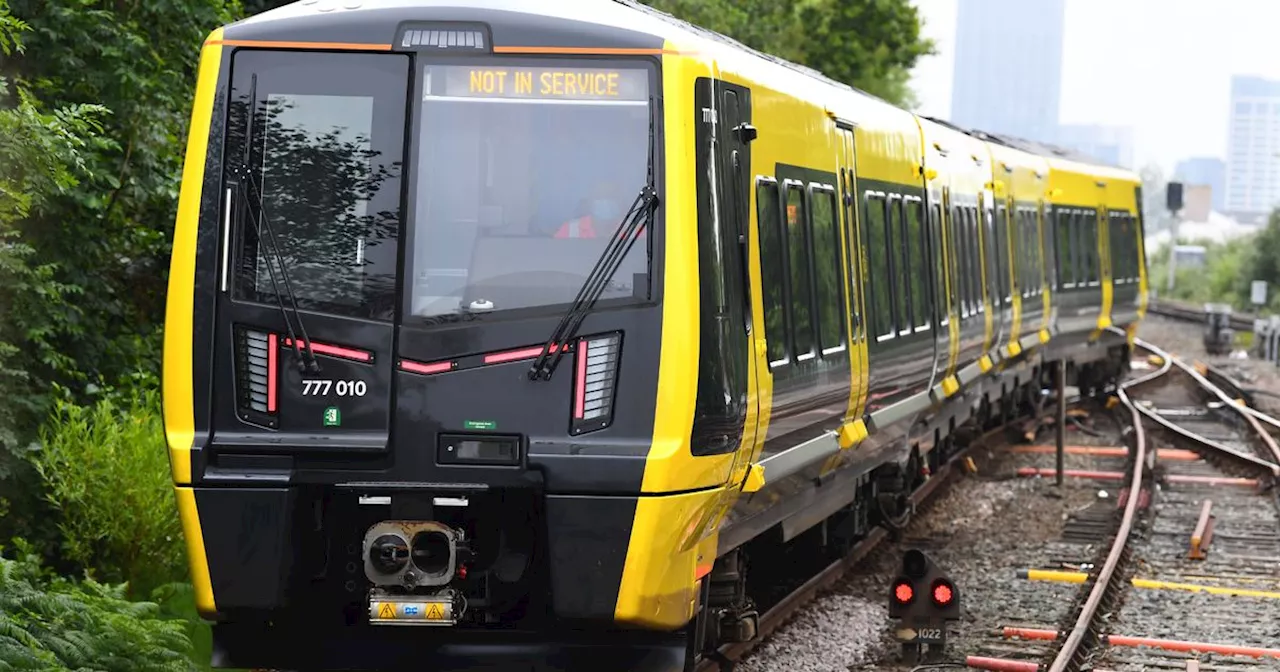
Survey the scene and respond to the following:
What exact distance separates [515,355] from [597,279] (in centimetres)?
43

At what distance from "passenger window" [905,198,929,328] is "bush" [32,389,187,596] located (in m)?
5.52

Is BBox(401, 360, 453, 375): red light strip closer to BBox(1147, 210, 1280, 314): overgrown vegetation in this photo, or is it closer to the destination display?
the destination display

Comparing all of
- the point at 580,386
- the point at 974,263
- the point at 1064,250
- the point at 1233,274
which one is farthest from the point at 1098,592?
the point at 1233,274

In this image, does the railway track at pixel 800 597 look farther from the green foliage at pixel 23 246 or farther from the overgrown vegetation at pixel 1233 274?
→ the overgrown vegetation at pixel 1233 274

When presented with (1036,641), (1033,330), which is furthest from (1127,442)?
(1036,641)

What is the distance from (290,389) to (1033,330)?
605 inches

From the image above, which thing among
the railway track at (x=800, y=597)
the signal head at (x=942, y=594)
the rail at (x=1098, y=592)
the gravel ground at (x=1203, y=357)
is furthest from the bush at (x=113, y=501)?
the gravel ground at (x=1203, y=357)

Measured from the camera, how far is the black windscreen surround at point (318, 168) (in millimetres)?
7637

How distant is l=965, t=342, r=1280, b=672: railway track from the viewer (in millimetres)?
11242

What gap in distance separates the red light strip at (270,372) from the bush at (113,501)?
2.59 meters

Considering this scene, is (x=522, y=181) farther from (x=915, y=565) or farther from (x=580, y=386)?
(x=915, y=565)

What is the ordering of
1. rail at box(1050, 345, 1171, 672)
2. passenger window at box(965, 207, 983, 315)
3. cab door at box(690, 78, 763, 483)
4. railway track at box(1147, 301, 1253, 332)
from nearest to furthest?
1. cab door at box(690, 78, 763, 483)
2. rail at box(1050, 345, 1171, 672)
3. passenger window at box(965, 207, 983, 315)
4. railway track at box(1147, 301, 1253, 332)

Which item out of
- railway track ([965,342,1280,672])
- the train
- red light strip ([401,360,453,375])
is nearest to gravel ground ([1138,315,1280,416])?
railway track ([965,342,1280,672])

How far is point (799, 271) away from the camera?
9750mm
